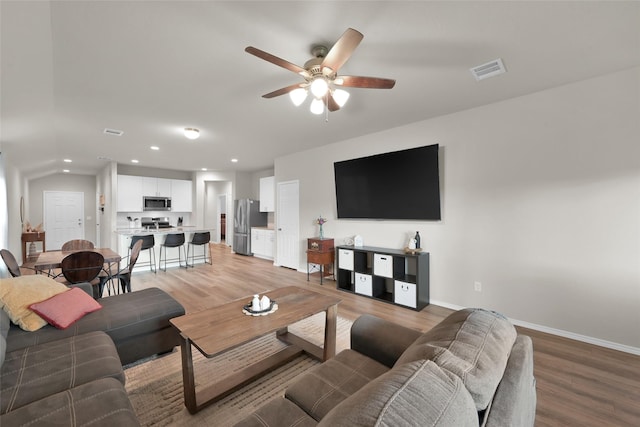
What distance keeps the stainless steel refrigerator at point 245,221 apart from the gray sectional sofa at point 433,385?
6.55 meters

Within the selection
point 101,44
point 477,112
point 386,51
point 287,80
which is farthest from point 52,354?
point 477,112

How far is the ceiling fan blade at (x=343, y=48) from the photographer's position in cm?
158

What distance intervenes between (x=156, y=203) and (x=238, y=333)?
24.1 feet

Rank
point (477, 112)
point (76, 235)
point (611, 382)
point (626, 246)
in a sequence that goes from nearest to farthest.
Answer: point (611, 382) → point (626, 246) → point (477, 112) → point (76, 235)

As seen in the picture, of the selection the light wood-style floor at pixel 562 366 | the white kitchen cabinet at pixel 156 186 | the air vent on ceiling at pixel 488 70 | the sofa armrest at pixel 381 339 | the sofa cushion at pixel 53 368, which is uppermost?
the air vent on ceiling at pixel 488 70

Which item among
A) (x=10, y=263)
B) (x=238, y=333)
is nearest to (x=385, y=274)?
(x=238, y=333)

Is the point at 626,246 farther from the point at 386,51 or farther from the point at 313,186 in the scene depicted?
the point at 313,186

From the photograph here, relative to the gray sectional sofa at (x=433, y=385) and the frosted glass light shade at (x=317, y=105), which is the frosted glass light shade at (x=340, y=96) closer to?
the frosted glass light shade at (x=317, y=105)

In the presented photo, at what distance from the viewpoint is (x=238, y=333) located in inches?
68.5

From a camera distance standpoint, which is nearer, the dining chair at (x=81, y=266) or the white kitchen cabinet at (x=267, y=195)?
the dining chair at (x=81, y=266)

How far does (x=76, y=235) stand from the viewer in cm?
911

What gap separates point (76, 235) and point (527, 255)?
40.7ft

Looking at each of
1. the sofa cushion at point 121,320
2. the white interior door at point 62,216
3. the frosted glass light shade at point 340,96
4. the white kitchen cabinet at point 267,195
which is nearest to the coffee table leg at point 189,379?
the sofa cushion at point 121,320

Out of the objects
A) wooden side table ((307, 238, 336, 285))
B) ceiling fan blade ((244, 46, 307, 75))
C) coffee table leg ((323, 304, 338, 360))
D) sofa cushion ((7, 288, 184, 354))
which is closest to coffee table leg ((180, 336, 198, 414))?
sofa cushion ((7, 288, 184, 354))
